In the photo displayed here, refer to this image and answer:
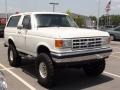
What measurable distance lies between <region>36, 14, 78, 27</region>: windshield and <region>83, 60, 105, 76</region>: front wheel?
5.22 feet

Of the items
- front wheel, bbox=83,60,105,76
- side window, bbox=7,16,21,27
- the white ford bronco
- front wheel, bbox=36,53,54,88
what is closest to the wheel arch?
the white ford bronco

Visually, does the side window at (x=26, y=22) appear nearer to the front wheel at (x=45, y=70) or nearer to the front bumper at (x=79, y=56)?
the front wheel at (x=45, y=70)

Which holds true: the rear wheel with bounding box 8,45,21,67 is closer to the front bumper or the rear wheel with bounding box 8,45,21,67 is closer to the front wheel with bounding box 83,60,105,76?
the front wheel with bounding box 83,60,105,76

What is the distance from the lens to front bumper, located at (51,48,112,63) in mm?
7156

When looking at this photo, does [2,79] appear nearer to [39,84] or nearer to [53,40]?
[53,40]

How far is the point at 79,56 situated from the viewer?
738 centimetres

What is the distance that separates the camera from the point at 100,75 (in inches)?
358

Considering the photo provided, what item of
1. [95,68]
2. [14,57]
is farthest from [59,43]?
[14,57]

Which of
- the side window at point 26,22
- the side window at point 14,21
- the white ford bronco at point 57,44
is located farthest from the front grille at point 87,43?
the side window at point 14,21

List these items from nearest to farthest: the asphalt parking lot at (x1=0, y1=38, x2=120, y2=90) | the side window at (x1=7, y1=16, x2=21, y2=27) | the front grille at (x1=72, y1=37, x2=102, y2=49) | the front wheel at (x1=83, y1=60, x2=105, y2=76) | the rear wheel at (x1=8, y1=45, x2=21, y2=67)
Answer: the front grille at (x1=72, y1=37, x2=102, y2=49), the asphalt parking lot at (x1=0, y1=38, x2=120, y2=90), the front wheel at (x1=83, y1=60, x2=105, y2=76), the rear wheel at (x1=8, y1=45, x2=21, y2=67), the side window at (x1=7, y1=16, x2=21, y2=27)

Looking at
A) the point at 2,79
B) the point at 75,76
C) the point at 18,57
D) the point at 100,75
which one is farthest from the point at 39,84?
the point at 2,79

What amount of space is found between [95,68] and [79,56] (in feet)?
5.37

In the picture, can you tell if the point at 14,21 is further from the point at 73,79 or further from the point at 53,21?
the point at 73,79

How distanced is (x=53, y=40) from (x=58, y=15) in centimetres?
238
